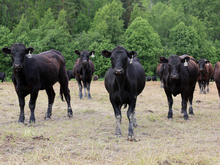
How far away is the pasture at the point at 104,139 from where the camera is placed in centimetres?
442

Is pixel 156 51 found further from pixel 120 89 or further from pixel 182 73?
pixel 120 89

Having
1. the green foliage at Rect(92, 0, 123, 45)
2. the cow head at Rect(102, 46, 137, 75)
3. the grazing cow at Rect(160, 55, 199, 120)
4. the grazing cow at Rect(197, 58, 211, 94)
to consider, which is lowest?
the grazing cow at Rect(197, 58, 211, 94)

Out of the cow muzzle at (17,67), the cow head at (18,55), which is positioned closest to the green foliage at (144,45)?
the cow head at (18,55)

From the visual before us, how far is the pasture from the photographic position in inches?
174

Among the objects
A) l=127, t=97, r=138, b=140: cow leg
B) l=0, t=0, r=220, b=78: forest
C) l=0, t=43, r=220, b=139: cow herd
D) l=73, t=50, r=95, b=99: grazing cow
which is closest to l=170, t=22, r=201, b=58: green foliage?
l=0, t=0, r=220, b=78: forest

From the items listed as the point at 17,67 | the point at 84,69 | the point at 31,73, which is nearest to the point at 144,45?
the point at 84,69

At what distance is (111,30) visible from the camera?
165 ft

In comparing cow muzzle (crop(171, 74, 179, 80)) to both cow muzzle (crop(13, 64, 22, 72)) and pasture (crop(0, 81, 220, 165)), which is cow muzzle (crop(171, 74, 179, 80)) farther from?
cow muzzle (crop(13, 64, 22, 72))

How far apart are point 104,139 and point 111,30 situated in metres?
45.9

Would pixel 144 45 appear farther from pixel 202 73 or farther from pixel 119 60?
pixel 119 60

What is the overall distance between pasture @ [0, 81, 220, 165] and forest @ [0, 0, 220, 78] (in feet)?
113

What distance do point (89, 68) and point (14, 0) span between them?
49397 mm

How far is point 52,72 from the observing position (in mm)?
8578

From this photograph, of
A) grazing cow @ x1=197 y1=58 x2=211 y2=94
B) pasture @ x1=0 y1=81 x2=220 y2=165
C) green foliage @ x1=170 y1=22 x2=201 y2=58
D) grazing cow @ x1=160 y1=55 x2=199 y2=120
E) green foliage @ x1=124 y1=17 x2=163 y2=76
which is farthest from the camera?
green foliage @ x1=170 y1=22 x2=201 y2=58
